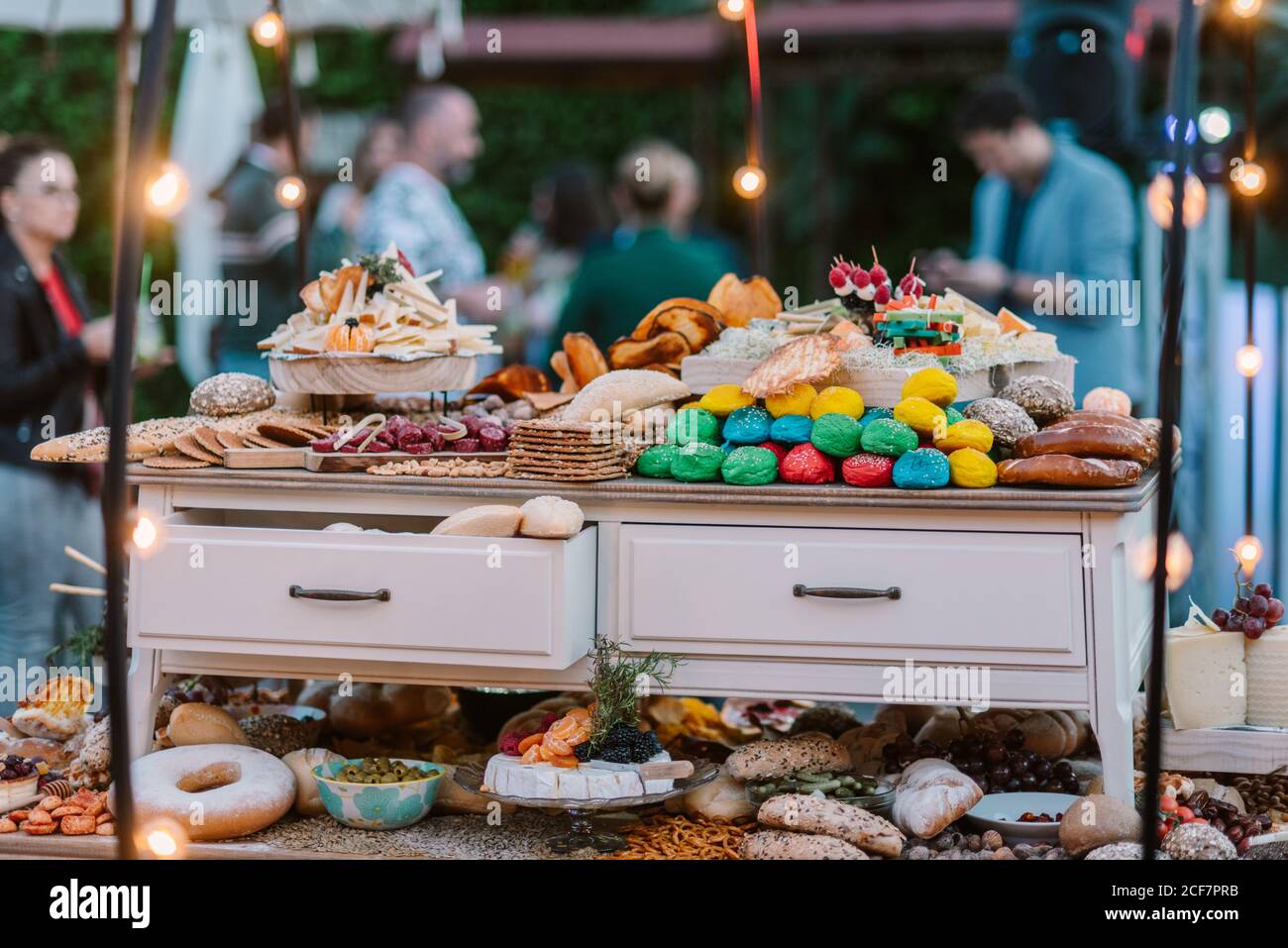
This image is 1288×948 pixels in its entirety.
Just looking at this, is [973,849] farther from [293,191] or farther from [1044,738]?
[293,191]

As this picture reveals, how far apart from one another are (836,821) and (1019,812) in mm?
480

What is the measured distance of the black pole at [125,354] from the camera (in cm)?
248

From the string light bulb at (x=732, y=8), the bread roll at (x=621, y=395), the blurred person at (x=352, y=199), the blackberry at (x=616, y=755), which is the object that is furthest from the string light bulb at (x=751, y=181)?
the blurred person at (x=352, y=199)

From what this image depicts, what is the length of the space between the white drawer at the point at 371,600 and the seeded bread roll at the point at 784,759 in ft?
1.46

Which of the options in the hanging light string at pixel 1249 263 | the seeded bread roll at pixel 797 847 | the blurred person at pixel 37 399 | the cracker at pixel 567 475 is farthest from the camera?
the blurred person at pixel 37 399

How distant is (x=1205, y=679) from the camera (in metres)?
3.41

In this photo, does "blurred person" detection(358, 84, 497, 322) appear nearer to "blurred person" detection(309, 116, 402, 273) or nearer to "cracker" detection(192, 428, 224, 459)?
"blurred person" detection(309, 116, 402, 273)

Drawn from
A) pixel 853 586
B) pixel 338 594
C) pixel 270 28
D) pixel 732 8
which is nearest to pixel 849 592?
pixel 853 586

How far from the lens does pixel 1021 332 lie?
3.71m

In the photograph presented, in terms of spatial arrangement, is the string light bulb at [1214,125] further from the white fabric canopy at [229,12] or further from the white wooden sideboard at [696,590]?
the white fabric canopy at [229,12]

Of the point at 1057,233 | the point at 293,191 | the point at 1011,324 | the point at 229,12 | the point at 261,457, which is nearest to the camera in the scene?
the point at 261,457
